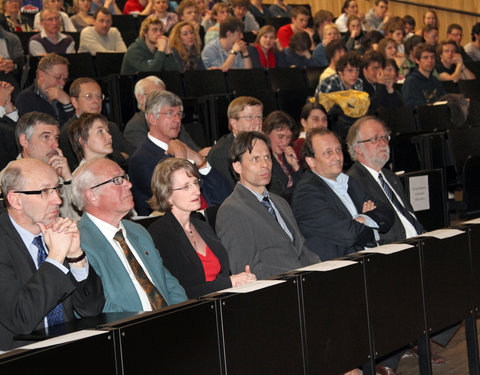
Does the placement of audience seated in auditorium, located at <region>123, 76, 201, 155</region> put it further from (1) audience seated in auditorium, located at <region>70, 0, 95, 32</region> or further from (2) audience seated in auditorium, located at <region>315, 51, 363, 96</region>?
(1) audience seated in auditorium, located at <region>70, 0, 95, 32</region>

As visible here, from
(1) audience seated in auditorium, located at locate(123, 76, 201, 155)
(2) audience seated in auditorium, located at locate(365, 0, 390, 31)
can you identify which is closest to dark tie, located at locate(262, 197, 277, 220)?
(1) audience seated in auditorium, located at locate(123, 76, 201, 155)

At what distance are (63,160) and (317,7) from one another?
913 cm

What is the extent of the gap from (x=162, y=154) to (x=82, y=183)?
145cm

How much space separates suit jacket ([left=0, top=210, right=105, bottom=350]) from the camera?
7.28 ft

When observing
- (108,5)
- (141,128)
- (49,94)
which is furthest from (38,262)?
(108,5)

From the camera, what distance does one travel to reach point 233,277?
A: 2889 millimetres

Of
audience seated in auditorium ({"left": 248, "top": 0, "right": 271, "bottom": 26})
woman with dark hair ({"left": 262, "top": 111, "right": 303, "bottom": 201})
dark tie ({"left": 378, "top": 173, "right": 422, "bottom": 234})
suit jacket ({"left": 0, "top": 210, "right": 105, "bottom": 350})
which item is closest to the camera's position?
suit jacket ({"left": 0, "top": 210, "right": 105, "bottom": 350})

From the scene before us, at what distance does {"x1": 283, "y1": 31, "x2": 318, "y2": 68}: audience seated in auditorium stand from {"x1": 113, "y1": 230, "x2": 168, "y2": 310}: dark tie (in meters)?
5.48

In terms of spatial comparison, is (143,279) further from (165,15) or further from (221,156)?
(165,15)

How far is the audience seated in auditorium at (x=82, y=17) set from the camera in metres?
7.77

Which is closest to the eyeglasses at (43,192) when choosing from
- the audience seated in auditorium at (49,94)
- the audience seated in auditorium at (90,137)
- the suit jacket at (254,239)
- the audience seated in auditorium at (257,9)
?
the suit jacket at (254,239)

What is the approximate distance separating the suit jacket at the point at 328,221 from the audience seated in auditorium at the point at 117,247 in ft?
3.15

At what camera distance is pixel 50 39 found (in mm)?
6594

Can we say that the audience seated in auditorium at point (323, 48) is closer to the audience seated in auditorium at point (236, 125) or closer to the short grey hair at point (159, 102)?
the audience seated in auditorium at point (236, 125)
